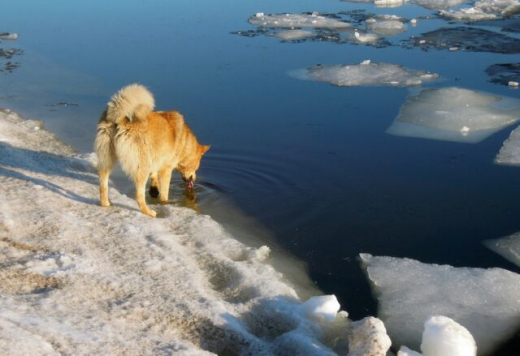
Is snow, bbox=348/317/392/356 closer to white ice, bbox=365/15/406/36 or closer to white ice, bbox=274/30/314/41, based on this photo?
white ice, bbox=274/30/314/41

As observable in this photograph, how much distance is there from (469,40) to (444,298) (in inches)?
429

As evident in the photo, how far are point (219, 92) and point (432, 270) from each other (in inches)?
262

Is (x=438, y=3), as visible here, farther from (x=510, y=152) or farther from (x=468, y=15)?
(x=510, y=152)

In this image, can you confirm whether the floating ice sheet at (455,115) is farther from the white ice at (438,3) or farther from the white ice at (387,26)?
the white ice at (438,3)

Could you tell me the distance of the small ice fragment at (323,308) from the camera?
4980 millimetres

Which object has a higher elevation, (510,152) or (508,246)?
(510,152)

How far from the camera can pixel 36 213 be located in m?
6.38

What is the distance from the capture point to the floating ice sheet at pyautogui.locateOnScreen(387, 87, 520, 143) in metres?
9.60

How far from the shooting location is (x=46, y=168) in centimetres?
795

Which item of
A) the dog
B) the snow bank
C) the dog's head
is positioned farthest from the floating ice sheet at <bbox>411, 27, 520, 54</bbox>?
the snow bank

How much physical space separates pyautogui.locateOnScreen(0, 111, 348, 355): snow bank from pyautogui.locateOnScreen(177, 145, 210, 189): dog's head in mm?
738

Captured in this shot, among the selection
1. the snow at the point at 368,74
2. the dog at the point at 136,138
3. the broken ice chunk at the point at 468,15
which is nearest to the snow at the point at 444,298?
the dog at the point at 136,138

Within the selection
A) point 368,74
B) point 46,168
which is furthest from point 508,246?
point 368,74

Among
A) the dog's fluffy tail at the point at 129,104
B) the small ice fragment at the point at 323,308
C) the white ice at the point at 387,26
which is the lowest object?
the small ice fragment at the point at 323,308
